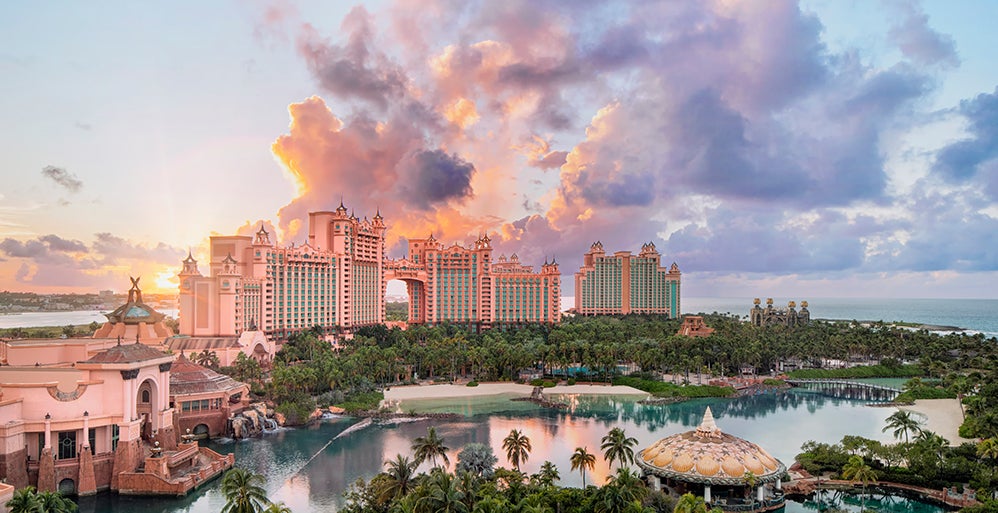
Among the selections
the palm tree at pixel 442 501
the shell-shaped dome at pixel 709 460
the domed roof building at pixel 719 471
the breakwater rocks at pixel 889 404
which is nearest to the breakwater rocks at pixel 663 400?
the breakwater rocks at pixel 889 404

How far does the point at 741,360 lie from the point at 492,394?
104 feet

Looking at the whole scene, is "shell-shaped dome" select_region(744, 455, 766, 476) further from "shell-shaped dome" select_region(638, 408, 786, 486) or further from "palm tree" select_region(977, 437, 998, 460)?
"palm tree" select_region(977, 437, 998, 460)

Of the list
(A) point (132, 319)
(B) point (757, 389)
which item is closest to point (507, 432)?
(A) point (132, 319)

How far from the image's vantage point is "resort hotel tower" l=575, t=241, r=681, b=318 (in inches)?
6053

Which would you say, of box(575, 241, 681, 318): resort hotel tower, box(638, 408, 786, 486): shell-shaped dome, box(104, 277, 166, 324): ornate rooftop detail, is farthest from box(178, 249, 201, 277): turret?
box(575, 241, 681, 318): resort hotel tower

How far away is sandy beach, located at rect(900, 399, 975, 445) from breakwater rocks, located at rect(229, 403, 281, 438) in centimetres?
5300

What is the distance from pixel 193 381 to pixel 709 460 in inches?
1511

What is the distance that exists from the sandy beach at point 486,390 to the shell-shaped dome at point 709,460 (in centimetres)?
3508

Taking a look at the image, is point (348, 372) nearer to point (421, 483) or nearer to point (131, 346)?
point (131, 346)

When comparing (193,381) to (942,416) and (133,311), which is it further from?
(942,416)

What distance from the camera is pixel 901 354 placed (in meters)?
89.7

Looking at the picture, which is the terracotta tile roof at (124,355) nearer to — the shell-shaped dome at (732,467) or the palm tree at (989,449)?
the shell-shaped dome at (732,467)

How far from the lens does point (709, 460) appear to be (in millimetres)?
34469

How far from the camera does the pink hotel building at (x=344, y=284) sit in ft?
258
